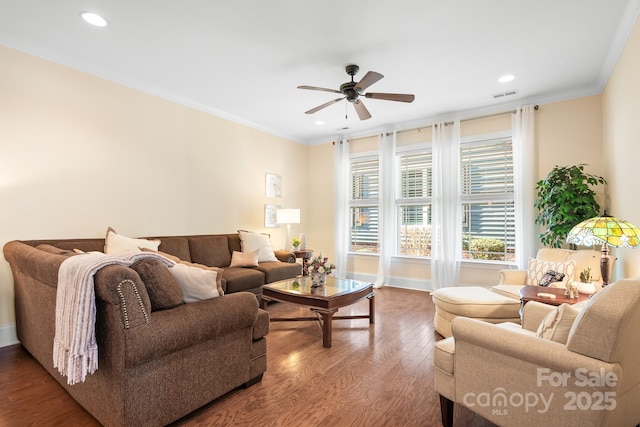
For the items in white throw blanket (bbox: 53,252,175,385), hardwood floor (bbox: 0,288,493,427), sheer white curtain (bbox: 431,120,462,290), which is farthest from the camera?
sheer white curtain (bbox: 431,120,462,290)

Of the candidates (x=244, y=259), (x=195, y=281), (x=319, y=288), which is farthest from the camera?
(x=244, y=259)

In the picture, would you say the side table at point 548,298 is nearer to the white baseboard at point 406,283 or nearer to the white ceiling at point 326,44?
the white ceiling at point 326,44

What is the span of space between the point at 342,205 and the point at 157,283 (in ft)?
15.0

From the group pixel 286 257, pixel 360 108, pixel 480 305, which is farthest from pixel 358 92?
pixel 286 257

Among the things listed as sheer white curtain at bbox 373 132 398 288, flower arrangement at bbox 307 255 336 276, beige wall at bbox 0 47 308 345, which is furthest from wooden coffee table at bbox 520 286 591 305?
beige wall at bbox 0 47 308 345

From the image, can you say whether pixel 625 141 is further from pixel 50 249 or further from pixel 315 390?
pixel 50 249

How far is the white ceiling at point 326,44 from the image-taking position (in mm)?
2525

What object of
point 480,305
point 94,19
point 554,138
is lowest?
point 480,305

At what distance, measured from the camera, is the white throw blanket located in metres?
1.54

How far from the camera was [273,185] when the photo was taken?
5793 mm

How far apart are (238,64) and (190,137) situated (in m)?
1.55

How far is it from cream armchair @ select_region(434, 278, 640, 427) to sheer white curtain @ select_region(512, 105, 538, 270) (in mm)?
3204

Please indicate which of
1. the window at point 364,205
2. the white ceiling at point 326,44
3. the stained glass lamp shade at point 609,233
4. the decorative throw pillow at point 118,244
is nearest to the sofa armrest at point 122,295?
the decorative throw pillow at point 118,244

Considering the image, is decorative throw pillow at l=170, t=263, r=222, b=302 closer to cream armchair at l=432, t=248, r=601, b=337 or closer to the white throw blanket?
the white throw blanket
